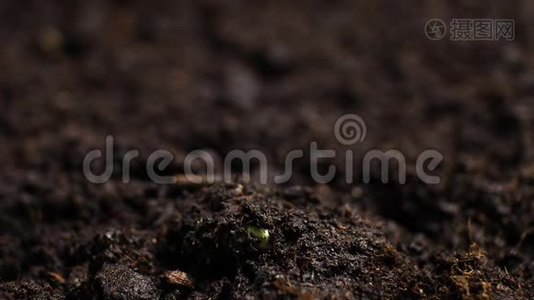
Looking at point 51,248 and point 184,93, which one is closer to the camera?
point 51,248

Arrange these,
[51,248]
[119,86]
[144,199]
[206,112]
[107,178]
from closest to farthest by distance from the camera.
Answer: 1. [51,248]
2. [144,199]
3. [107,178]
4. [206,112]
5. [119,86]

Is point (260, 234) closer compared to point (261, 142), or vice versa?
point (260, 234)

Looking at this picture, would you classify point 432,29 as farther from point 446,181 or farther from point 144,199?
point 144,199

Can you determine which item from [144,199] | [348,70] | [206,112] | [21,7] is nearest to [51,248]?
[144,199]

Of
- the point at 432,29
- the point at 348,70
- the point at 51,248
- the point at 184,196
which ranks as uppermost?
the point at 432,29
